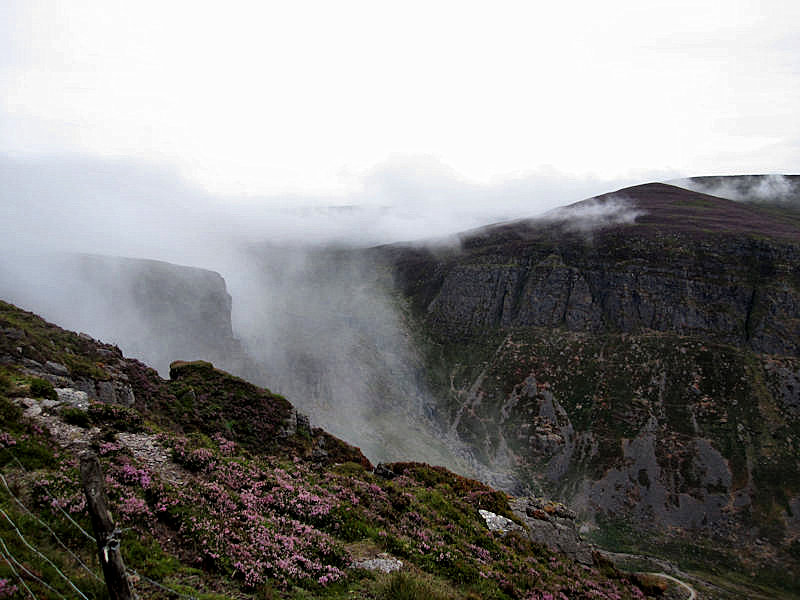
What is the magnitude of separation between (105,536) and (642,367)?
15269 centimetres

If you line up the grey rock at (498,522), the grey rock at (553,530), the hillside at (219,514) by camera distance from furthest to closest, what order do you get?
1. the grey rock at (553,530)
2. the grey rock at (498,522)
3. the hillside at (219,514)

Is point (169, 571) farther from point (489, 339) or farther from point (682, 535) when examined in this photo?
point (489, 339)

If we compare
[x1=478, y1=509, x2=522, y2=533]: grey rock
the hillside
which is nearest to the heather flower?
the hillside

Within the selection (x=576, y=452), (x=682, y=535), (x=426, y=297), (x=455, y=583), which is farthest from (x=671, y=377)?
(x=455, y=583)

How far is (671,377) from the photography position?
127312 mm

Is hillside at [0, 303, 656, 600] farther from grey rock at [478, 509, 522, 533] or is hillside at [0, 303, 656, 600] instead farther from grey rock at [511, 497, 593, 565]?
grey rock at [511, 497, 593, 565]

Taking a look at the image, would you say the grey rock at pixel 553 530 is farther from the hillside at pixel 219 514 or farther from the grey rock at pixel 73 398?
the grey rock at pixel 73 398

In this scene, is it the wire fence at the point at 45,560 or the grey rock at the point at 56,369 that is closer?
the wire fence at the point at 45,560

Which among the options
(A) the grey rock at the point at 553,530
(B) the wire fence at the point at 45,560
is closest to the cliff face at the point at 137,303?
(B) the wire fence at the point at 45,560

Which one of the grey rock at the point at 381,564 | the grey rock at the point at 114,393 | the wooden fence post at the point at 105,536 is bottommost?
the grey rock at the point at 381,564

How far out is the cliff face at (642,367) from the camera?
103 metres

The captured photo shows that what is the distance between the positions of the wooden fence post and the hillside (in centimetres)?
29

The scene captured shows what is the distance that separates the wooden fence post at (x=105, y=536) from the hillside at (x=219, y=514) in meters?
0.29

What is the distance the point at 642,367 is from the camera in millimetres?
133250
